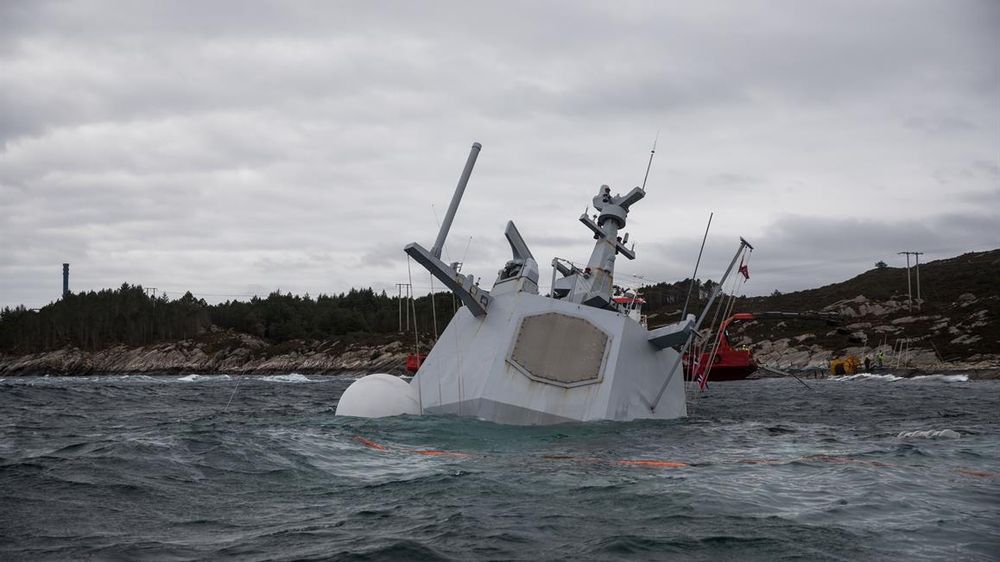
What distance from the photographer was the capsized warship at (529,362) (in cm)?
1908

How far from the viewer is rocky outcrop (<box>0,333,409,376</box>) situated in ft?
348

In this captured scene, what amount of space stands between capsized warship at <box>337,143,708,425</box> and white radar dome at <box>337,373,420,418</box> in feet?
0.09

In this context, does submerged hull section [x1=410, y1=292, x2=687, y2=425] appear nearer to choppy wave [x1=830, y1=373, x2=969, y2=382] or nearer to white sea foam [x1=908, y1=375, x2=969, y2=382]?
white sea foam [x1=908, y1=375, x2=969, y2=382]

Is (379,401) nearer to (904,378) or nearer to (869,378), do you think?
(869,378)

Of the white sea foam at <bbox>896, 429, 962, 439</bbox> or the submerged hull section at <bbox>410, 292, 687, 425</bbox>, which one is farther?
the submerged hull section at <bbox>410, 292, 687, 425</bbox>

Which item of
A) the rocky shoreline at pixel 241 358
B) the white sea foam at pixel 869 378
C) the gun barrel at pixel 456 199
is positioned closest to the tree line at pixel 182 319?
the rocky shoreline at pixel 241 358

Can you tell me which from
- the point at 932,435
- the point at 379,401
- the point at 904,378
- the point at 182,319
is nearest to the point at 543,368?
the point at 379,401

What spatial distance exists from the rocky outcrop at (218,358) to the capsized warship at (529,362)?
259ft

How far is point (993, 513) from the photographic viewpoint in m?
9.76

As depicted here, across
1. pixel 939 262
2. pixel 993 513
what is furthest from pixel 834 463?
pixel 939 262

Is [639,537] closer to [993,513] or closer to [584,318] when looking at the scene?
[993,513]

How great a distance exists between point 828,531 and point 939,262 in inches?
5851

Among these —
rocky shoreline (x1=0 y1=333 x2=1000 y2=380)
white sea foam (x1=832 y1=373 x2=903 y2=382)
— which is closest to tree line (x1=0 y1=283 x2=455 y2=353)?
rocky shoreline (x1=0 y1=333 x2=1000 y2=380)

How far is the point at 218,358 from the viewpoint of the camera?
116 meters
